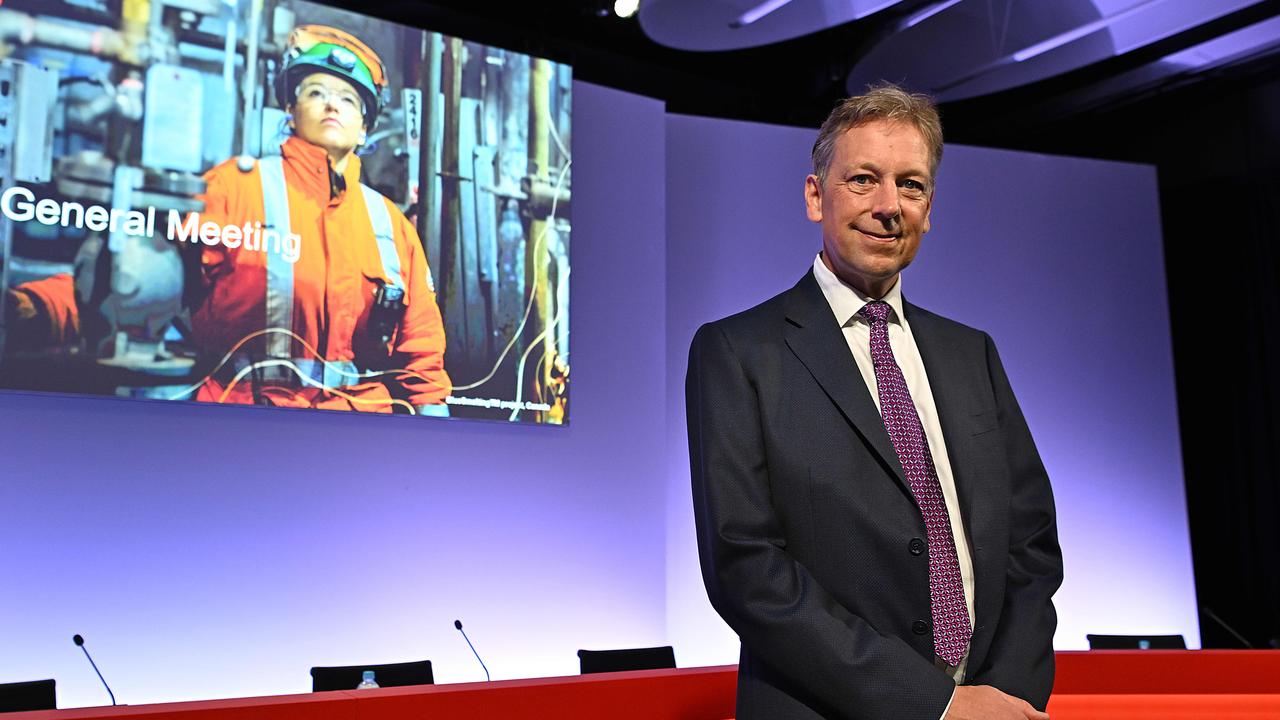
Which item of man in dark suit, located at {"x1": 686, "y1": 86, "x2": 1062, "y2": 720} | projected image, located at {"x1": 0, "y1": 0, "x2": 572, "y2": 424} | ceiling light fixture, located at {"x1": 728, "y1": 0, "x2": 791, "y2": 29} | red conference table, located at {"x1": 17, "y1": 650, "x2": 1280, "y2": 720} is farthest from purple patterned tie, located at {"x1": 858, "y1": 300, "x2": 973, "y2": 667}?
ceiling light fixture, located at {"x1": 728, "y1": 0, "x2": 791, "y2": 29}

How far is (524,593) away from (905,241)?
3.96m

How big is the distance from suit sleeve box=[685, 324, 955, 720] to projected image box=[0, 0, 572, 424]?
3.41 m

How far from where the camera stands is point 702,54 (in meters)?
6.60

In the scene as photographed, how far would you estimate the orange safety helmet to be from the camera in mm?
4492

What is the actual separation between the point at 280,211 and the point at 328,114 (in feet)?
1.60

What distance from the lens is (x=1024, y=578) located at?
1.23 metres

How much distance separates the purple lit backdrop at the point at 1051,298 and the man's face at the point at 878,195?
4.31 m

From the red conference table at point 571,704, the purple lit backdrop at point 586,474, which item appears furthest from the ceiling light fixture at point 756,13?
the red conference table at point 571,704

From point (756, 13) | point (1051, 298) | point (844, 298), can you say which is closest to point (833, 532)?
point (844, 298)

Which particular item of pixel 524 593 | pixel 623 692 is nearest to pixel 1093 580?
pixel 524 593

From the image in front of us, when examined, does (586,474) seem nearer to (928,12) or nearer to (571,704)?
(928,12)

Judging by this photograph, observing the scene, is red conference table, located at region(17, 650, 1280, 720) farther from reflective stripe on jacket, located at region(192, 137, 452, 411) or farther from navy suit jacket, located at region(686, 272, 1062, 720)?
reflective stripe on jacket, located at region(192, 137, 452, 411)

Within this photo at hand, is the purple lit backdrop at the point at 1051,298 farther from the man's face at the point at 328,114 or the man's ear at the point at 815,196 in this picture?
the man's ear at the point at 815,196

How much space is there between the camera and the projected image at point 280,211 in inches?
159
